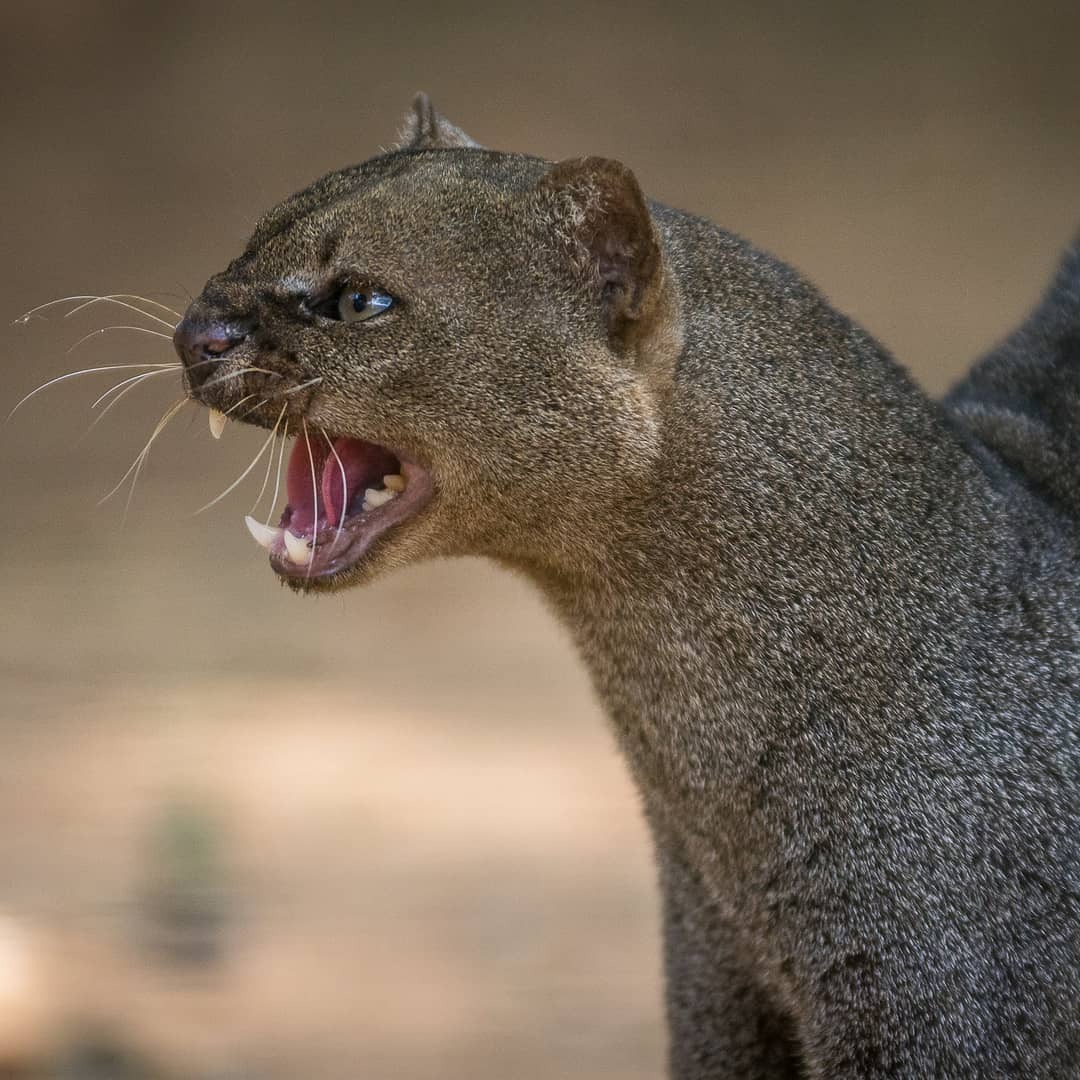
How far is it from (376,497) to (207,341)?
0.35 metres

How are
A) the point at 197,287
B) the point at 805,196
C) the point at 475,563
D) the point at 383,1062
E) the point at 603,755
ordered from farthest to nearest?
1. the point at 805,196
2. the point at 197,287
3. the point at 475,563
4. the point at 603,755
5. the point at 383,1062

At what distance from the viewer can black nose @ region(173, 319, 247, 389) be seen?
266cm

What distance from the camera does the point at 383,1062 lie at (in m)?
3.90

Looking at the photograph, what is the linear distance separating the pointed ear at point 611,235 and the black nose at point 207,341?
1.69ft

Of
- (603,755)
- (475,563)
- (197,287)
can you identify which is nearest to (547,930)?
(603,755)

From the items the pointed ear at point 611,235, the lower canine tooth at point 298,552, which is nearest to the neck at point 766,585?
the pointed ear at point 611,235

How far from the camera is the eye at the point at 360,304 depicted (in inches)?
105

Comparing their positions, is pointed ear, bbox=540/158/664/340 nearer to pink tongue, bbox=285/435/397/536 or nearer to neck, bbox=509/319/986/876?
neck, bbox=509/319/986/876

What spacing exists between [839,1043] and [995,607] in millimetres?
715

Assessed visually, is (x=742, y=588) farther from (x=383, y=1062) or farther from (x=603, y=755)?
(x=603, y=755)

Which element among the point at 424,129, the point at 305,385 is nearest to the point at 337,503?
the point at 305,385

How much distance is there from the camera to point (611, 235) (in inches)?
104

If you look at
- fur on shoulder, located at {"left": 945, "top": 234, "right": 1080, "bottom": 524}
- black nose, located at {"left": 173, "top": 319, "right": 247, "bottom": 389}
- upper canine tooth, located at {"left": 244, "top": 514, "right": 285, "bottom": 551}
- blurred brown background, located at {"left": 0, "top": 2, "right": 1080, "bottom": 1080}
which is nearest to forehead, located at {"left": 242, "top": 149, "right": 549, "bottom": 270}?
black nose, located at {"left": 173, "top": 319, "right": 247, "bottom": 389}

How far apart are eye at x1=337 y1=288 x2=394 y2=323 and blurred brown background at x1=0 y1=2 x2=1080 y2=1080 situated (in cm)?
44
